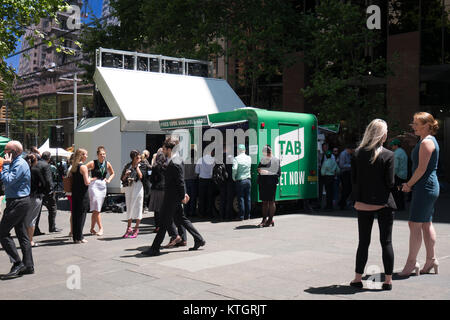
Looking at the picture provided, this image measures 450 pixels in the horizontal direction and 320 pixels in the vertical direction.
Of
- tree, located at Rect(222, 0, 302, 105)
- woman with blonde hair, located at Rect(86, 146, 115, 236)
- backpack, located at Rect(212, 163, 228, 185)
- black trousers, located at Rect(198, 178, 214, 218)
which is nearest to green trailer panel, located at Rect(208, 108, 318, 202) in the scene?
backpack, located at Rect(212, 163, 228, 185)

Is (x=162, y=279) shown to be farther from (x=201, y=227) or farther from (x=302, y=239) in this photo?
(x=201, y=227)

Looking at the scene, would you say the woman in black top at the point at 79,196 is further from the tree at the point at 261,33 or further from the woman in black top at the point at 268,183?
the tree at the point at 261,33

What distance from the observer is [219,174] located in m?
11.8

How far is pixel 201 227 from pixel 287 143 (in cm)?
332

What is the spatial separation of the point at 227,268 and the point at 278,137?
621cm

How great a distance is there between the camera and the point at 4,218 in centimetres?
632

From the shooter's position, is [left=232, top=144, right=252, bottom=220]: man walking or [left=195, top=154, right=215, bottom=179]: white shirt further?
[left=195, top=154, right=215, bottom=179]: white shirt

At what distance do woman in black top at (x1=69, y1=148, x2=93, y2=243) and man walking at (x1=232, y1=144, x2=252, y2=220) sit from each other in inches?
146

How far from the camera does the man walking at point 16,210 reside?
630cm

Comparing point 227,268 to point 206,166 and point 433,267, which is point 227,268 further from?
point 206,166

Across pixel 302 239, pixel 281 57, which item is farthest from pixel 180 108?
pixel 302 239

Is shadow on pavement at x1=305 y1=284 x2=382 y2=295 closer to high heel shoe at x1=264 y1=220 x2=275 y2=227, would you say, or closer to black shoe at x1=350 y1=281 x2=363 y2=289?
black shoe at x1=350 y1=281 x2=363 y2=289

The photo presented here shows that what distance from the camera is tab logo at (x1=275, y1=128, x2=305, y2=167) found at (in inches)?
486

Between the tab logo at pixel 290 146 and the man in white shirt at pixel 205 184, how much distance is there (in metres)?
1.68
